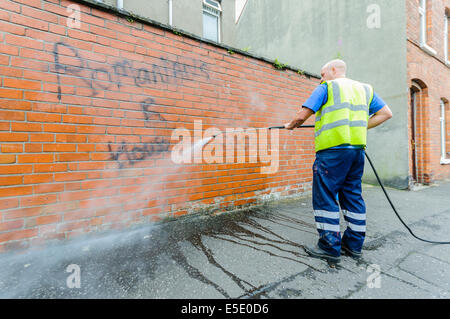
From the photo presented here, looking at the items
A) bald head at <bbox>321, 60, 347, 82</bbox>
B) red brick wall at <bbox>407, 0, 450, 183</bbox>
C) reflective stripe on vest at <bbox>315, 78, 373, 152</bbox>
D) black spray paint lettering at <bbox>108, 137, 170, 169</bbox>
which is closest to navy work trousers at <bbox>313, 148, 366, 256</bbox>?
reflective stripe on vest at <bbox>315, 78, 373, 152</bbox>

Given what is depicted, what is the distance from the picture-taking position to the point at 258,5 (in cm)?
1002

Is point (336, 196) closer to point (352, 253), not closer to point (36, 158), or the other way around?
point (352, 253)

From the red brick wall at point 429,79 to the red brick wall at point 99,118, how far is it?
18.8 ft

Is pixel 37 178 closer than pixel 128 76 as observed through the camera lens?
Yes

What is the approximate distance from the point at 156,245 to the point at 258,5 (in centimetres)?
1155

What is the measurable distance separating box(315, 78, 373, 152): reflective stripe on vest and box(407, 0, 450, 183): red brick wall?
5.30 metres

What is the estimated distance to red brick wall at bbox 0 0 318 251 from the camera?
1984 mm

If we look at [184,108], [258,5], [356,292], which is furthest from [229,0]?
[356,292]

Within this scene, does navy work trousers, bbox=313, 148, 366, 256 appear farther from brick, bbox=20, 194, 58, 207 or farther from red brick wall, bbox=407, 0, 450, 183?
red brick wall, bbox=407, 0, 450, 183

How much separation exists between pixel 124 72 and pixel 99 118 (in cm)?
62

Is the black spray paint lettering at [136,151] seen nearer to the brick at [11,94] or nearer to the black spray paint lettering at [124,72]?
the black spray paint lettering at [124,72]

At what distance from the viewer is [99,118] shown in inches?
92.4

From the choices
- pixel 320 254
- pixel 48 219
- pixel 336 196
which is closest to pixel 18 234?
pixel 48 219

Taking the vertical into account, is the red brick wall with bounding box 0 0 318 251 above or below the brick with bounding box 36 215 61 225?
above
